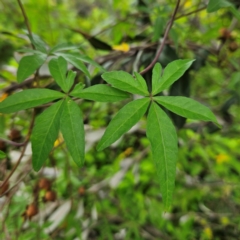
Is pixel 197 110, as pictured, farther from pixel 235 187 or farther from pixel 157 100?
pixel 235 187

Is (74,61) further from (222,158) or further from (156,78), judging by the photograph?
(222,158)

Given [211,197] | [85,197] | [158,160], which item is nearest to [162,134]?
[158,160]

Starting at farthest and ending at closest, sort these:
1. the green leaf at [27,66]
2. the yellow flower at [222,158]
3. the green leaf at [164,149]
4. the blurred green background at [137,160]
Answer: the yellow flower at [222,158] < the blurred green background at [137,160] < the green leaf at [27,66] < the green leaf at [164,149]

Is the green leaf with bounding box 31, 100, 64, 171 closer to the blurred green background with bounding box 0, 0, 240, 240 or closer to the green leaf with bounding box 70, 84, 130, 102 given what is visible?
the green leaf with bounding box 70, 84, 130, 102

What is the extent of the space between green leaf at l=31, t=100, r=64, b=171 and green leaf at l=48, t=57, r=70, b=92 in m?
0.05

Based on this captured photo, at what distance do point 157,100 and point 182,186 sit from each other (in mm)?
1047

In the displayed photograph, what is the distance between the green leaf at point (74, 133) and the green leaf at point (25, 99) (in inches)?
1.5

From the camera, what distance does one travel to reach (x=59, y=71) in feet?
1.55

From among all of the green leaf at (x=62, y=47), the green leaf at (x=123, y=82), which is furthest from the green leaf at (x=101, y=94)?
the green leaf at (x=62, y=47)

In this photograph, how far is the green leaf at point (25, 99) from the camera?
1.34ft

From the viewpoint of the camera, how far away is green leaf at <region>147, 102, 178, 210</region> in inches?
14.4

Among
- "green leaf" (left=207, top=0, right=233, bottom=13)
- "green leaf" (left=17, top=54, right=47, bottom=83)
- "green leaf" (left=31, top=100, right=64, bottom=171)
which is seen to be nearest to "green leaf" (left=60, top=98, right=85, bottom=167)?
"green leaf" (left=31, top=100, right=64, bottom=171)

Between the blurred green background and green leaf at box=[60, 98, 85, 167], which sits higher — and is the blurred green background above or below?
below

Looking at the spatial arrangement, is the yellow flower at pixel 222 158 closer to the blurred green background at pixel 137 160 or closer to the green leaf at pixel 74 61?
the blurred green background at pixel 137 160
